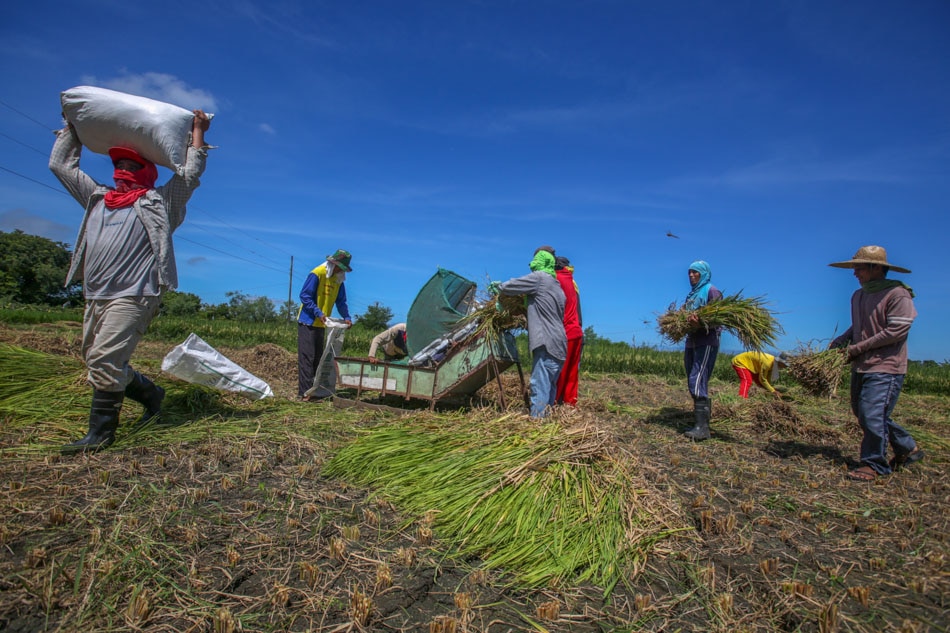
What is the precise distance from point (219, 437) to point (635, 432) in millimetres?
4107

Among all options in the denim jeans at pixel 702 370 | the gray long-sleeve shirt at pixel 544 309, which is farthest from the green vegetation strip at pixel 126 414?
the denim jeans at pixel 702 370

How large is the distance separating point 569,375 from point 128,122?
4.18 metres

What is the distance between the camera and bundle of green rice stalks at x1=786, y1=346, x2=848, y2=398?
4.53m

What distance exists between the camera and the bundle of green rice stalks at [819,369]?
4527 mm

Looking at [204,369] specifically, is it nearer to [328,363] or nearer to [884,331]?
[328,363]

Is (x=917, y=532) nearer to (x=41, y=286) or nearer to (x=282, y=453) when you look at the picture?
(x=282, y=453)

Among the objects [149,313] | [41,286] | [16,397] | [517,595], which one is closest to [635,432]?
[517,595]

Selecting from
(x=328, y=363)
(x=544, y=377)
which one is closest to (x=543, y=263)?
(x=544, y=377)

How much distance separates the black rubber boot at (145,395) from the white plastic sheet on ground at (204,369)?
50cm

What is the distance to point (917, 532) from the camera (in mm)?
3072

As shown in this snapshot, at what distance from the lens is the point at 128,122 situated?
346 centimetres

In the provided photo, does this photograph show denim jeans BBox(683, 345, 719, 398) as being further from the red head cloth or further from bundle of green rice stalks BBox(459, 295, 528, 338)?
the red head cloth

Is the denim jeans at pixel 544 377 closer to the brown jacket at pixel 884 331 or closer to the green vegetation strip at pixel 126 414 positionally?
the green vegetation strip at pixel 126 414

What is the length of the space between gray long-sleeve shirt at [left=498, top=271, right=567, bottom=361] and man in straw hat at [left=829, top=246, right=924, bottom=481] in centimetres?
242
